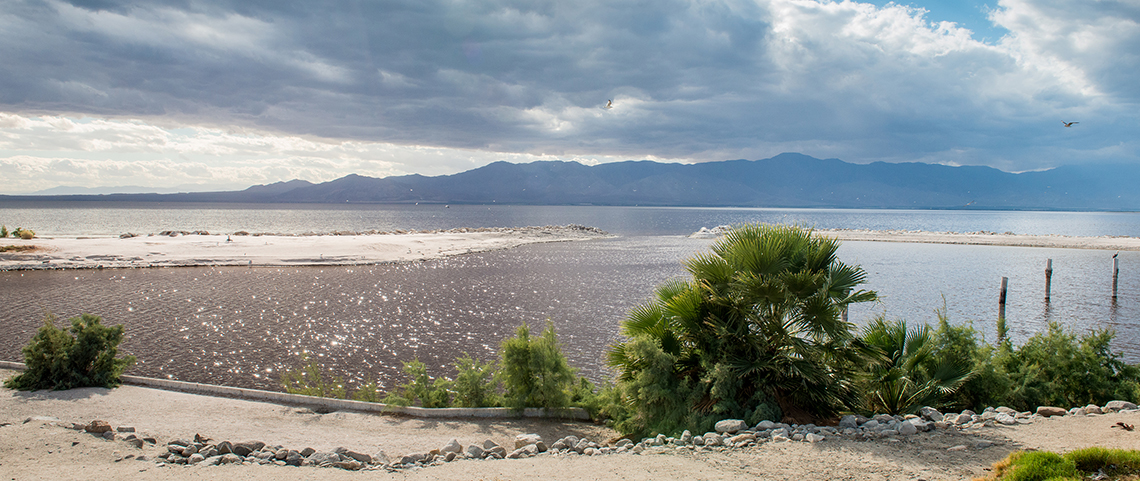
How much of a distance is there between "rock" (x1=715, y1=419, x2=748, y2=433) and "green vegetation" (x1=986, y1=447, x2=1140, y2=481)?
2.92m

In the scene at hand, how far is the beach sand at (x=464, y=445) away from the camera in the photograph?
22.1 feet

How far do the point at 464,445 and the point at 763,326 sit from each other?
485 cm

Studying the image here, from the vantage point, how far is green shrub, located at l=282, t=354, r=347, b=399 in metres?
11.5

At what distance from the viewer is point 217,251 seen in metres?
44.4

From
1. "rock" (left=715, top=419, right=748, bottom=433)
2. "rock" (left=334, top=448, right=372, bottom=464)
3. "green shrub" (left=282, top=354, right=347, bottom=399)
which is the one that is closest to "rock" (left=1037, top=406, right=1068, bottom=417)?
"rock" (left=715, top=419, right=748, bottom=433)

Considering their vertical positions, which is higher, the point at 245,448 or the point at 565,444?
the point at 245,448

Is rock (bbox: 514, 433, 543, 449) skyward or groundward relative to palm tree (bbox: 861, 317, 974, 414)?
groundward

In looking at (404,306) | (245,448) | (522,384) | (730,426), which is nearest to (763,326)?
(730,426)

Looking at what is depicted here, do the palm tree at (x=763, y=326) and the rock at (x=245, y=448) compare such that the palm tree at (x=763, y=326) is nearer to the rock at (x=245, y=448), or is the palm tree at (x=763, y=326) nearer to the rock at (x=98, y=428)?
the rock at (x=245, y=448)

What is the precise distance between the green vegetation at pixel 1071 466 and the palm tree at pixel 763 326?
8.48 feet

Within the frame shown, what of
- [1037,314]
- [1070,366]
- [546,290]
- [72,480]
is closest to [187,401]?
[72,480]

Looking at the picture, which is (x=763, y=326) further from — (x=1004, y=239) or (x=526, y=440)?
(x=1004, y=239)

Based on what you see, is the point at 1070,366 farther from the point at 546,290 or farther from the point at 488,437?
the point at 546,290

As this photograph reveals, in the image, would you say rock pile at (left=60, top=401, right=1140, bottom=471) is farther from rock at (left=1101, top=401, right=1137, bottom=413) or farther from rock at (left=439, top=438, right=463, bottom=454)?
rock at (left=1101, top=401, right=1137, bottom=413)
